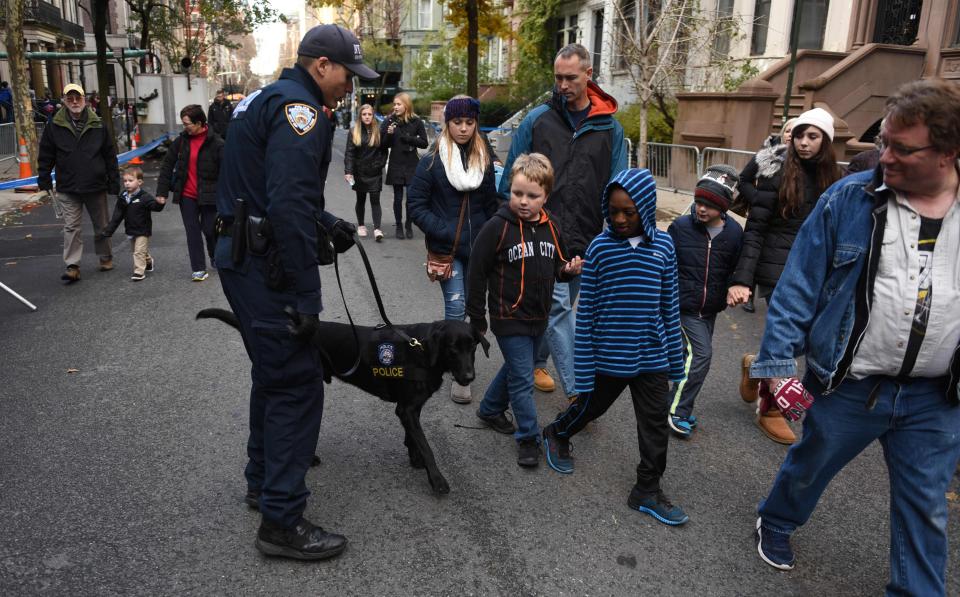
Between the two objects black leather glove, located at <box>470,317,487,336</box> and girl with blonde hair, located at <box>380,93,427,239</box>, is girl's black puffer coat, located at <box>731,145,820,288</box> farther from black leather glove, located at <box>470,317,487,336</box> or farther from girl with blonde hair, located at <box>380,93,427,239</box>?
girl with blonde hair, located at <box>380,93,427,239</box>

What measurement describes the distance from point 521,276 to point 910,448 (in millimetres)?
2047

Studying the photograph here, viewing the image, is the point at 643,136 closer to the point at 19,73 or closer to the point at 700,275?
the point at 700,275

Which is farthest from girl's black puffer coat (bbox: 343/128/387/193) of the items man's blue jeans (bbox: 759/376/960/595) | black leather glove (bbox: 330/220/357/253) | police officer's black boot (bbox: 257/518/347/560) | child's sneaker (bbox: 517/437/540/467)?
man's blue jeans (bbox: 759/376/960/595)

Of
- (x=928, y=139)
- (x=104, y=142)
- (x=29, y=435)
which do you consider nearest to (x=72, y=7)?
(x=104, y=142)

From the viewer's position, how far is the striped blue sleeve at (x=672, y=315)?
3.61 m

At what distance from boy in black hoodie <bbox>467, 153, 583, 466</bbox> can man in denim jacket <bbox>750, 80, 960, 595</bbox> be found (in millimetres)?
1466

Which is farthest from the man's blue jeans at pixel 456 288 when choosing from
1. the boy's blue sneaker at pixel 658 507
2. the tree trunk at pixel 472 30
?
the tree trunk at pixel 472 30

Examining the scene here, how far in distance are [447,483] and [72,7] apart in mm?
58641

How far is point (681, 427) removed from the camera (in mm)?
4602

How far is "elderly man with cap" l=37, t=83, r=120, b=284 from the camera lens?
795 centimetres

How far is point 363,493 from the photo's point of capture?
3828 millimetres

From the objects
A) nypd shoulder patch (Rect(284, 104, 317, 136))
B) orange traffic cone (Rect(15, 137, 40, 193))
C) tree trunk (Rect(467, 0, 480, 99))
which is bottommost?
orange traffic cone (Rect(15, 137, 40, 193))

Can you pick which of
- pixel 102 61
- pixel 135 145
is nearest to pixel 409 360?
pixel 102 61

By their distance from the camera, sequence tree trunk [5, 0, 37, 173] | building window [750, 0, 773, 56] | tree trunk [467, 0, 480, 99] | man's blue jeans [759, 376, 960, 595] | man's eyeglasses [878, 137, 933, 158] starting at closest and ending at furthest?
man's eyeglasses [878, 137, 933, 158] < man's blue jeans [759, 376, 960, 595] < tree trunk [5, 0, 37, 173] < building window [750, 0, 773, 56] < tree trunk [467, 0, 480, 99]
